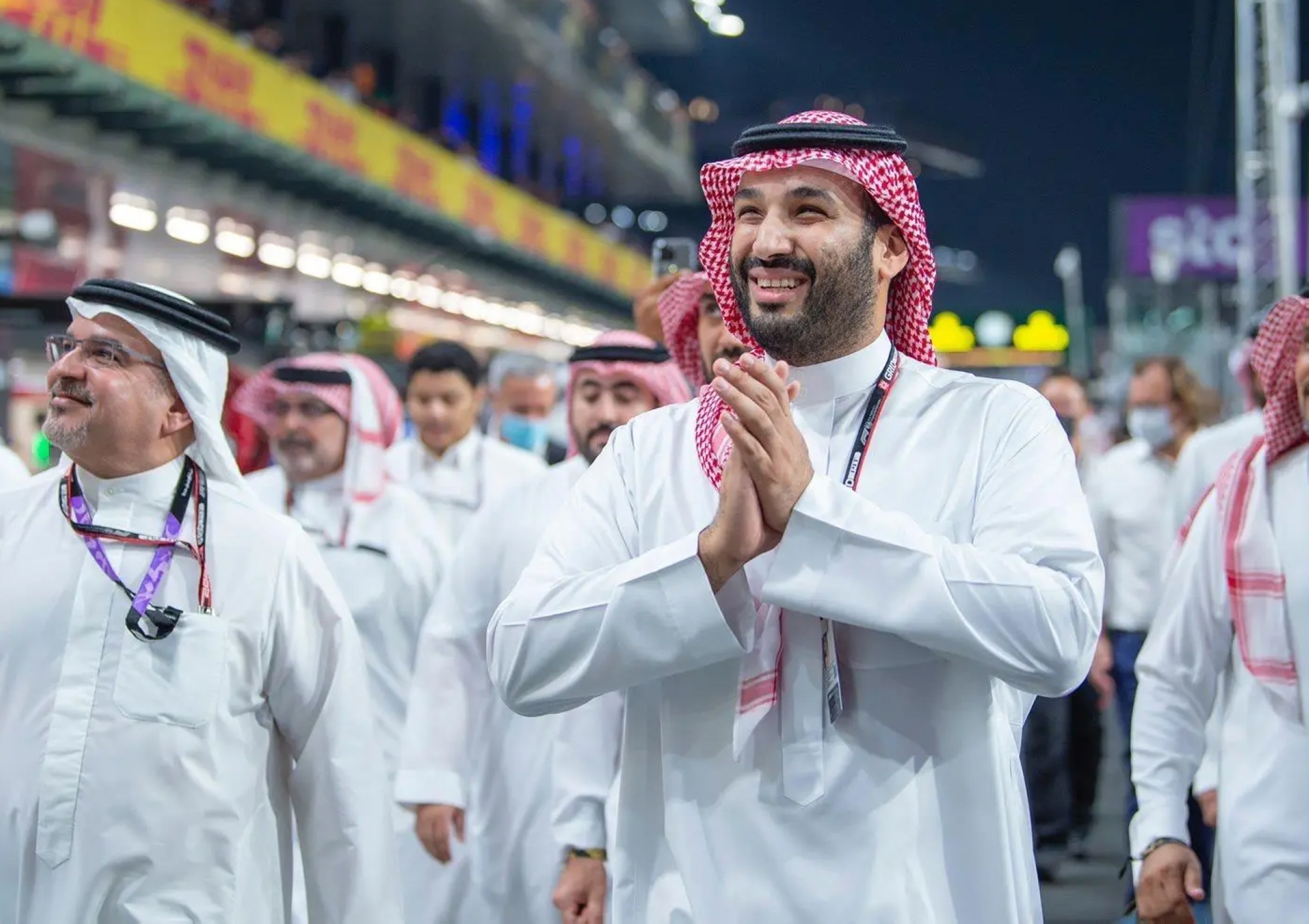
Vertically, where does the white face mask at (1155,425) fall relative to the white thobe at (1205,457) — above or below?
above

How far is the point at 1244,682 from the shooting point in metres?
3.52

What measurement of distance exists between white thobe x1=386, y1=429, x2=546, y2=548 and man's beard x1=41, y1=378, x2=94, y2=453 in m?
3.50

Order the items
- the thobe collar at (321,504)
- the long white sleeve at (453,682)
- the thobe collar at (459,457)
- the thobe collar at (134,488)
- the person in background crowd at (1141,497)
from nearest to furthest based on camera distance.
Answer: the thobe collar at (134,488)
the long white sleeve at (453,682)
the thobe collar at (321,504)
the thobe collar at (459,457)
the person in background crowd at (1141,497)

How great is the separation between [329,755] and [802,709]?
1264mm

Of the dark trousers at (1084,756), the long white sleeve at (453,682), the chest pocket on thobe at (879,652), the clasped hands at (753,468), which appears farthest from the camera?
the dark trousers at (1084,756)

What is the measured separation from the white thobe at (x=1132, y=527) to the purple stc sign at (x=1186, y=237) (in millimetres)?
17100

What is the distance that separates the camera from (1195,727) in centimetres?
358

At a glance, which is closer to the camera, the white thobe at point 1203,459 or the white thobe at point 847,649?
the white thobe at point 847,649

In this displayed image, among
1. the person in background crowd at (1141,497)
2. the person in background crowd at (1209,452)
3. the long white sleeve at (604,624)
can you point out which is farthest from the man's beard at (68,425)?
the person in background crowd at (1141,497)

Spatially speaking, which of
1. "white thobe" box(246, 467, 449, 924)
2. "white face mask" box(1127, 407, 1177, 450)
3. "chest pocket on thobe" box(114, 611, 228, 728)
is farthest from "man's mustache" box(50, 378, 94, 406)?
"white face mask" box(1127, 407, 1177, 450)

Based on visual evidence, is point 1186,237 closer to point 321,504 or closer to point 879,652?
point 321,504

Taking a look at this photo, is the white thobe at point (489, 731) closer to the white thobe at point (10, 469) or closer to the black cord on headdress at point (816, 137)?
the white thobe at point (10, 469)

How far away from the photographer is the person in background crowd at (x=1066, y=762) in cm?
785

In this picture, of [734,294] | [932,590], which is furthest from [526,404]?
[932,590]
